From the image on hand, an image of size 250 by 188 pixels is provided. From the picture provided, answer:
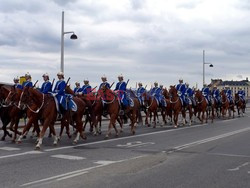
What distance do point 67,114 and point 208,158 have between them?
604 centimetres

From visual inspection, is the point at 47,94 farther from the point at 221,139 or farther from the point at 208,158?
the point at 221,139

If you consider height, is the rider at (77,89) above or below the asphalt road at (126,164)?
above

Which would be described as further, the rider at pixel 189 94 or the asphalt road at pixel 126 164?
the rider at pixel 189 94

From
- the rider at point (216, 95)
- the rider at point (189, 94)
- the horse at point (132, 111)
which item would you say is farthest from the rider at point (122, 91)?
the rider at point (216, 95)

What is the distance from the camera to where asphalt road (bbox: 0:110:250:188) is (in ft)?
28.7

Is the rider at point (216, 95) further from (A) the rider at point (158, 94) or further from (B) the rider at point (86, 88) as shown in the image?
(B) the rider at point (86, 88)

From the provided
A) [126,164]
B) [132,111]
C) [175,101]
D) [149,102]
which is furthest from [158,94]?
[126,164]

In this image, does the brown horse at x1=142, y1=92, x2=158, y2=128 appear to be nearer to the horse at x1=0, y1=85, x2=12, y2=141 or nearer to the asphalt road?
the asphalt road

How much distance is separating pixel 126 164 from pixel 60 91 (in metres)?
5.32

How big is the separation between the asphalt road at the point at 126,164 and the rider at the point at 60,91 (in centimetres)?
154

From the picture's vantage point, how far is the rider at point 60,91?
49.5 feet

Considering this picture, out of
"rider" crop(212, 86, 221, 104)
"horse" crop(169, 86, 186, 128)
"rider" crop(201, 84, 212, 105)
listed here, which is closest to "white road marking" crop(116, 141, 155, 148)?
"horse" crop(169, 86, 186, 128)

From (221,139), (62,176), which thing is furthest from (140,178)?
(221,139)

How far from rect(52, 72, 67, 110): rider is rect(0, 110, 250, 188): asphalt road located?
60.8 inches
